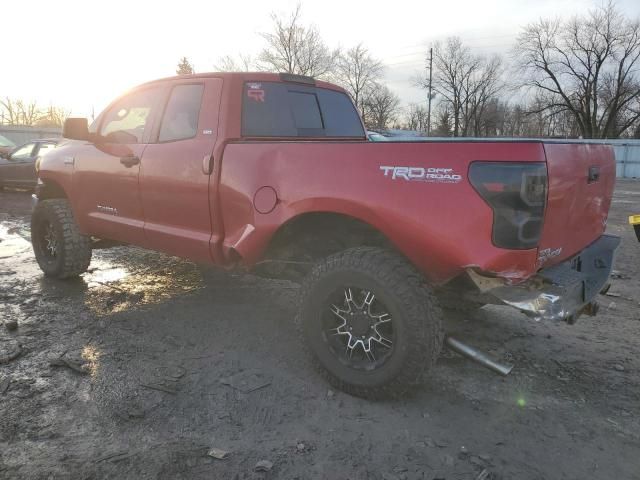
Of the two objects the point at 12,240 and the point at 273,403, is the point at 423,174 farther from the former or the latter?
the point at 12,240

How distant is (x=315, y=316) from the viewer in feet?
10.2

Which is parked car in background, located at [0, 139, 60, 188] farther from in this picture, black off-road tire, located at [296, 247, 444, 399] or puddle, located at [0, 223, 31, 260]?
black off-road tire, located at [296, 247, 444, 399]

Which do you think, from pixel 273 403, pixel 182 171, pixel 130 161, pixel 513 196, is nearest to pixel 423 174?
pixel 513 196

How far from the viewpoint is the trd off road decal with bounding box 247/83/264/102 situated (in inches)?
148

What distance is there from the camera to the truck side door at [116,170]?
4.21 meters

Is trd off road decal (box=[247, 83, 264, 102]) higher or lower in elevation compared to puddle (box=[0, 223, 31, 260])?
higher

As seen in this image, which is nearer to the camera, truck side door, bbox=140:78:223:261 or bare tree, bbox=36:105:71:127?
truck side door, bbox=140:78:223:261

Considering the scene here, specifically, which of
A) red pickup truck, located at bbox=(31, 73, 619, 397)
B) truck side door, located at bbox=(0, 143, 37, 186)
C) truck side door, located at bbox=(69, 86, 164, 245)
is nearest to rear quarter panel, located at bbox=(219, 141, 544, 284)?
red pickup truck, located at bbox=(31, 73, 619, 397)

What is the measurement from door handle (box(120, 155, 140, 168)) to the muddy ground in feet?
4.32

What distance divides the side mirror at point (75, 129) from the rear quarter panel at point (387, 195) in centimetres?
196

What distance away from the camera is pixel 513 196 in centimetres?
243

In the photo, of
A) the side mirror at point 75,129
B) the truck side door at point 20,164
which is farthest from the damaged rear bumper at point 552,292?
the truck side door at point 20,164

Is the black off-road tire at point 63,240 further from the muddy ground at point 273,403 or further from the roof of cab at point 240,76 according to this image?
the roof of cab at point 240,76

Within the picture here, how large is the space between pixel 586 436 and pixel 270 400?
175 cm
